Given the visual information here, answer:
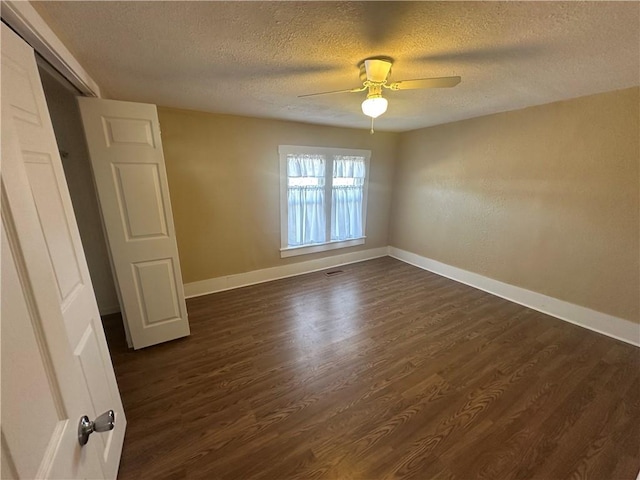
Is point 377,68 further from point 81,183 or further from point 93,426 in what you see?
point 81,183

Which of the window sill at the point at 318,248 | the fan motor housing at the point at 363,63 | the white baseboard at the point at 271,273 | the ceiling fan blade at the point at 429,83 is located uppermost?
the fan motor housing at the point at 363,63

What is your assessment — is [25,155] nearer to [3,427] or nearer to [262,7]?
[3,427]

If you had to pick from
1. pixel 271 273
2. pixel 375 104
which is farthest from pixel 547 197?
pixel 271 273

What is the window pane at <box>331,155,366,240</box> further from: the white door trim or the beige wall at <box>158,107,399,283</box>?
the white door trim

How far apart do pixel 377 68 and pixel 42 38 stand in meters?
1.67

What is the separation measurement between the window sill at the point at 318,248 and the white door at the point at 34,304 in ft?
9.37

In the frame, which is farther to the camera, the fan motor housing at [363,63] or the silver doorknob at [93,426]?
the fan motor housing at [363,63]

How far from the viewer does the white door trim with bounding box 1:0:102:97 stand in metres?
0.95

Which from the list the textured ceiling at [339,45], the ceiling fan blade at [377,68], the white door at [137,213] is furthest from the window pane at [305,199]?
the ceiling fan blade at [377,68]

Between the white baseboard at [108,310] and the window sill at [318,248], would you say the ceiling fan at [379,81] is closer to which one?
the window sill at [318,248]

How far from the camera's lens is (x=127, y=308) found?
2.20 m

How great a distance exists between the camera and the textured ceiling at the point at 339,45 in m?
1.17

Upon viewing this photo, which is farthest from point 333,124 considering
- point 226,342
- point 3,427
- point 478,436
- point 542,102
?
point 3,427

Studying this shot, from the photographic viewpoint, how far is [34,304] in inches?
23.9
